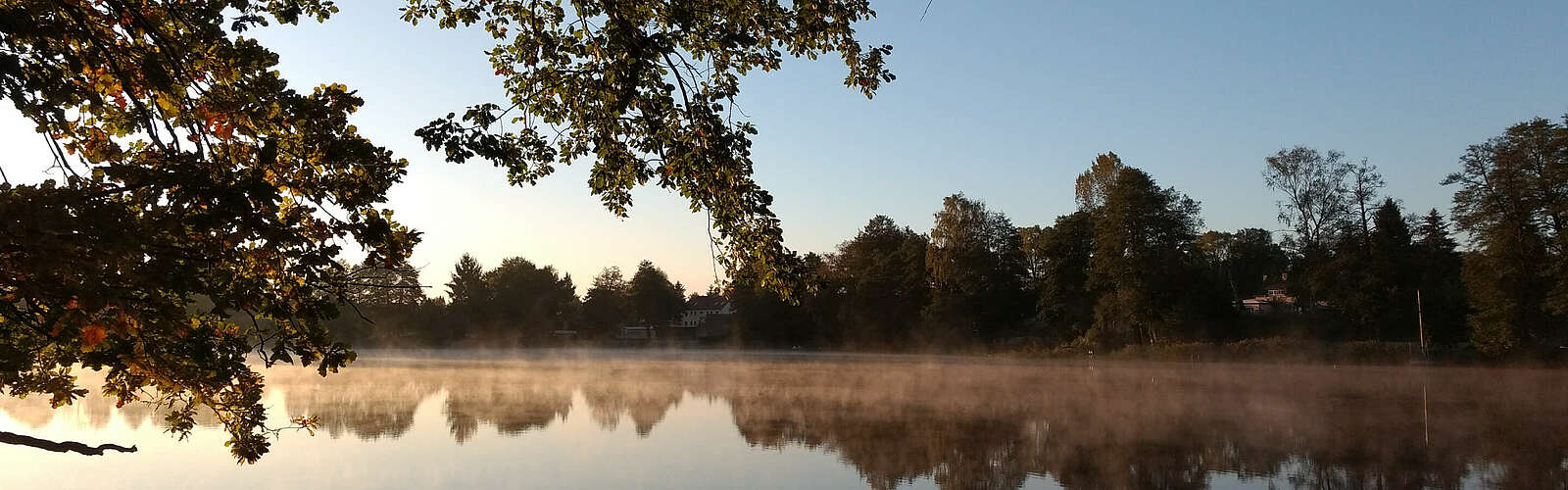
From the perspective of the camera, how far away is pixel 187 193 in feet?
10.4

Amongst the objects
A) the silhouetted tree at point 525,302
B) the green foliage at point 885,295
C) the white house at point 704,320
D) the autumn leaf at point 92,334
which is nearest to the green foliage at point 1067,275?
the green foliage at point 885,295

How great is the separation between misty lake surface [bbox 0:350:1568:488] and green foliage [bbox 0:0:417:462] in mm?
7814

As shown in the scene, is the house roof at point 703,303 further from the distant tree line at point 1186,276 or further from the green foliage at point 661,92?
the green foliage at point 661,92

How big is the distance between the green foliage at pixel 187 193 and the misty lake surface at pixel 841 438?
7814 mm

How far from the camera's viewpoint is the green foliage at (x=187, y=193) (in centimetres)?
320

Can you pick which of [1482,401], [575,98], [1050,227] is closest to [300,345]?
[575,98]

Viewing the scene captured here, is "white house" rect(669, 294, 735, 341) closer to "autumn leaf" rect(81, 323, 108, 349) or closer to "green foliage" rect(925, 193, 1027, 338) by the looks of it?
"green foliage" rect(925, 193, 1027, 338)

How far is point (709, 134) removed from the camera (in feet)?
16.8

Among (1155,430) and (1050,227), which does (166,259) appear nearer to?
(1155,430)

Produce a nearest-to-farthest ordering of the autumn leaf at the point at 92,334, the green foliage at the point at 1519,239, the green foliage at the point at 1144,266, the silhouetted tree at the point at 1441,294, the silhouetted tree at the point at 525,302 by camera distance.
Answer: the autumn leaf at the point at 92,334 → the green foliage at the point at 1519,239 → the silhouetted tree at the point at 1441,294 → the green foliage at the point at 1144,266 → the silhouetted tree at the point at 525,302

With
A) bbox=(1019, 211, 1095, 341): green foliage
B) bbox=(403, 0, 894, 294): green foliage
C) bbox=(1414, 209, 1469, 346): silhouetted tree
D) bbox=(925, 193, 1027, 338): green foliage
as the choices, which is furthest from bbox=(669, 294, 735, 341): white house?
bbox=(403, 0, 894, 294): green foliage

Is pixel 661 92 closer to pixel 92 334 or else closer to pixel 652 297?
pixel 92 334

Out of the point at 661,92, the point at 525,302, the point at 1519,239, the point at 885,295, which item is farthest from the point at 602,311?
the point at 661,92

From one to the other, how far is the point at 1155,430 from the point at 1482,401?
11.2 meters
